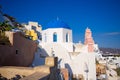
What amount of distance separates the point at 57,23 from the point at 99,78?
894 cm

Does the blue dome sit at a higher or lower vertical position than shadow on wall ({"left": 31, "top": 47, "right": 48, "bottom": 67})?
higher

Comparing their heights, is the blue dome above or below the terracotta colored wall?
above

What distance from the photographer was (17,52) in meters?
11.7

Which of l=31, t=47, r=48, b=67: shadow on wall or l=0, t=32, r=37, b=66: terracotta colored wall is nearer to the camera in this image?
l=0, t=32, r=37, b=66: terracotta colored wall

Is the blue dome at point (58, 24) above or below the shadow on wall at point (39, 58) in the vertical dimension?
above

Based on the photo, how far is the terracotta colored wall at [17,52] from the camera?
1021cm

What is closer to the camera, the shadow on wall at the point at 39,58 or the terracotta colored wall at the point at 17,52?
the terracotta colored wall at the point at 17,52

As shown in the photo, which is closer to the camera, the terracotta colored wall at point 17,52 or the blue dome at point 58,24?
the terracotta colored wall at point 17,52

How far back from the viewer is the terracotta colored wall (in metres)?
10.2

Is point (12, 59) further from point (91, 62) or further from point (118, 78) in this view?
point (118, 78)

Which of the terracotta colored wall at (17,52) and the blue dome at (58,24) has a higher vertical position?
the blue dome at (58,24)

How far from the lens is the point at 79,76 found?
17500mm

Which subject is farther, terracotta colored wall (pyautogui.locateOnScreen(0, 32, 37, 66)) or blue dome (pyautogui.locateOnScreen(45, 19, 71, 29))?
blue dome (pyautogui.locateOnScreen(45, 19, 71, 29))

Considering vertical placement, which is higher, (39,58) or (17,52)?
(17,52)
